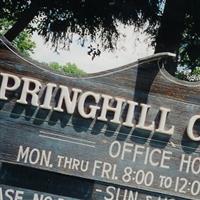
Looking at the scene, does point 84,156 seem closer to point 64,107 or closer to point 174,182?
point 64,107

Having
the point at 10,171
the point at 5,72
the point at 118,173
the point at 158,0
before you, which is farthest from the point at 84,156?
the point at 158,0

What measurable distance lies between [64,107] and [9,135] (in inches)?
17.5

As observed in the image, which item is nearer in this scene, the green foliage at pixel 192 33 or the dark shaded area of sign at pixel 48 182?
the dark shaded area of sign at pixel 48 182

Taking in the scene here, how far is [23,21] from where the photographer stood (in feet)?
25.2

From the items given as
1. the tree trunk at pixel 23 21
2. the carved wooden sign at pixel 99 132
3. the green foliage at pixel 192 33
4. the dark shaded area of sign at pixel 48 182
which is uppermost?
the green foliage at pixel 192 33

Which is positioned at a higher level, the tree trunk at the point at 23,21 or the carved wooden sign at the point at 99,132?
the tree trunk at the point at 23,21

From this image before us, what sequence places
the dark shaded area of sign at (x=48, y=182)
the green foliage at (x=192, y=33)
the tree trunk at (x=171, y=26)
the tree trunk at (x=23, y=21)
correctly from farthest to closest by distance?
the green foliage at (x=192, y=33), the tree trunk at (x=23, y=21), the tree trunk at (x=171, y=26), the dark shaded area of sign at (x=48, y=182)

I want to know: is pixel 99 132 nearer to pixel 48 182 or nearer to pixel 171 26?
pixel 48 182

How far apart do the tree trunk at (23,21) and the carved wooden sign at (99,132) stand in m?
3.75

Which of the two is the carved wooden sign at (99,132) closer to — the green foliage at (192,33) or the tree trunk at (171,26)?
the tree trunk at (171,26)

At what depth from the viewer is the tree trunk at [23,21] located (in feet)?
24.0

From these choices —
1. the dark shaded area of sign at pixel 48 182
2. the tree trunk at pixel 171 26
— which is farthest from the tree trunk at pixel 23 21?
the dark shaded area of sign at pixel 48 182

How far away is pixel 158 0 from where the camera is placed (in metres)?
7.88

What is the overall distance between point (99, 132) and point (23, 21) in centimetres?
440
